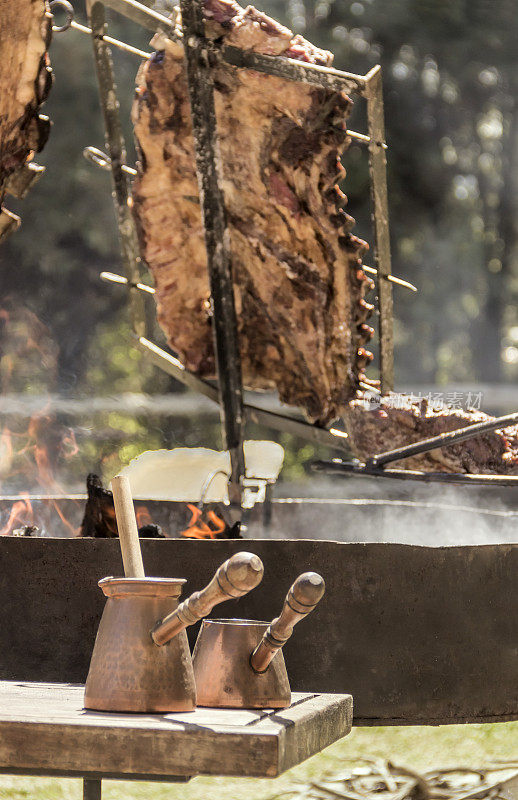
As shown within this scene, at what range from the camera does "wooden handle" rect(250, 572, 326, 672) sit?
1.23 metres

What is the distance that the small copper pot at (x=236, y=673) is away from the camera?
1.39 meters

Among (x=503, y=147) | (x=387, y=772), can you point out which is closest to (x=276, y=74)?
(x=387, y=772)

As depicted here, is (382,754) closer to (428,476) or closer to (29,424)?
(428,476)

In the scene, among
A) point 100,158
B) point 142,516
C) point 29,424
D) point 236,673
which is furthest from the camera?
point 29,424

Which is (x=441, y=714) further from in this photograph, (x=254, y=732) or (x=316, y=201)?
(x=316, y=201)

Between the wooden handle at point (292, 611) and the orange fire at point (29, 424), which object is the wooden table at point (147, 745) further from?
the orange fire at point (29, 424)

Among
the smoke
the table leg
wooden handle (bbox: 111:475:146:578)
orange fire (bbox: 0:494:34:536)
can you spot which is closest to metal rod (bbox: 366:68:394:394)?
the smoke

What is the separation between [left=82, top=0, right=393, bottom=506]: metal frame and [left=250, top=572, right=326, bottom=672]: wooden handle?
130cm

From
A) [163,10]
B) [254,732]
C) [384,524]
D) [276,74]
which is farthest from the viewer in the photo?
[163,10]

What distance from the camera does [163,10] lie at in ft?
25.4

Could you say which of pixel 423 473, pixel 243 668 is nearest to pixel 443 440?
pixel 423 473

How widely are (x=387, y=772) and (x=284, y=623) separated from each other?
1420 millimetres

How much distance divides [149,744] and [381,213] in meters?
1.82

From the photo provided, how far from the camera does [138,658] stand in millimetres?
1295
